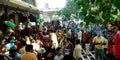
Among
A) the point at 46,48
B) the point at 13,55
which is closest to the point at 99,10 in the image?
the point at 46,48

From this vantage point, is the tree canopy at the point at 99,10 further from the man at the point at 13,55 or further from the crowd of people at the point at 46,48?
the man at the point at 13,55

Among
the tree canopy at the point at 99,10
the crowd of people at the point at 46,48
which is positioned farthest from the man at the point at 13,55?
the tree canopy at the point at 99,10

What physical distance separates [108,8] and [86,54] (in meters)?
10.3

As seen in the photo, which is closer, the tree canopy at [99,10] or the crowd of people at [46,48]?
the crowd of people at [46,48]

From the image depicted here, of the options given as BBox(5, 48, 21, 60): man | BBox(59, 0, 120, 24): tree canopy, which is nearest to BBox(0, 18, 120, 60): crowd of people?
BBox(5, 48, 21, 60): man

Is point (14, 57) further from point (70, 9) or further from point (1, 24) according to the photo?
point (70, 9)

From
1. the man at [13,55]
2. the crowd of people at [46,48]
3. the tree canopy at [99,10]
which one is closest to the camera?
the crowd of people at [46,48]

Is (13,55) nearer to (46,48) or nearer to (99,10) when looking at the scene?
(46,48)

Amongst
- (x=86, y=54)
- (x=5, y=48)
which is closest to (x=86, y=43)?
(x=86, y=54)

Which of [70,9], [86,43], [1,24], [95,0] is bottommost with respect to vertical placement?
[95,0]

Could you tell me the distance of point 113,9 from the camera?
10133 millimetres

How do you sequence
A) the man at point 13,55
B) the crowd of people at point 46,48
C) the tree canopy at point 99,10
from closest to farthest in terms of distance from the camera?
the crowd of people at point 46,48, the man at point 13,55, the tree canopy at point 99,10

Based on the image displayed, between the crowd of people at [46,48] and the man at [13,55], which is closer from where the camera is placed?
the crowd of people at [46,48]

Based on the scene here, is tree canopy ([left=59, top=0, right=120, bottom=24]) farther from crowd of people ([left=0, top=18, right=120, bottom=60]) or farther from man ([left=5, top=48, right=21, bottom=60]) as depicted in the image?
man ([left=5, top=48, right=21, bottom=60])
